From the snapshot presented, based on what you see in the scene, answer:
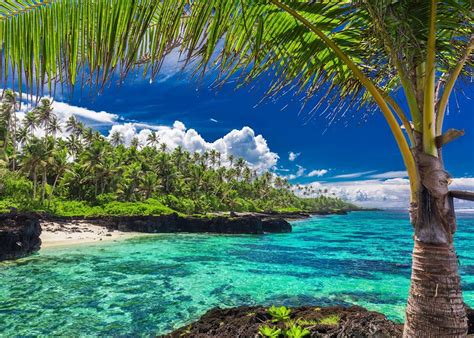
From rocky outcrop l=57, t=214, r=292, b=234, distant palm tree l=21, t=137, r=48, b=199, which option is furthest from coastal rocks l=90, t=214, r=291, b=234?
distant palm tree l=21, t=137, r=48, b=199

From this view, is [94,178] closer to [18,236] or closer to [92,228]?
[92,228]

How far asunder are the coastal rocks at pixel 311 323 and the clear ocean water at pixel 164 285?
10.6 ft

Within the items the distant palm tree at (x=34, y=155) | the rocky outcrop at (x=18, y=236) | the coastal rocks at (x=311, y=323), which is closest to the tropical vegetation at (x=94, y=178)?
the distant palm tree at (x=34, y=155)

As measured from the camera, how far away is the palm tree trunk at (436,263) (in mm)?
2133

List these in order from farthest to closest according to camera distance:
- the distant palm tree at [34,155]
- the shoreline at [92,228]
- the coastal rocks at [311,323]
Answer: the distant palm tree at [34,155], the shoreline at [92,228], the coastal rocks at [311,323]

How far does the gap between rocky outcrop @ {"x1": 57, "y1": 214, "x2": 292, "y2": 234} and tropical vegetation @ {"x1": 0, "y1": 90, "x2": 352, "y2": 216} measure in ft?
15.6

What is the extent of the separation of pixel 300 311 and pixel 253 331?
175 centimetres

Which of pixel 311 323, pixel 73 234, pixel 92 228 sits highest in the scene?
pixel 311 323

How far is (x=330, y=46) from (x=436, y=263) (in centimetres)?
172

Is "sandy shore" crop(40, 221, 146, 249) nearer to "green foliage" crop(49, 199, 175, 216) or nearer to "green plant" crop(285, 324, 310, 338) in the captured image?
"green foliage" crop(49, 199, 175, 216)

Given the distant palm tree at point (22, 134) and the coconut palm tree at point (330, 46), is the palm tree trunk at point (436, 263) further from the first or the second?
the distant palm tree at point (22, 134)

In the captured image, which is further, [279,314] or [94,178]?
[94,178]

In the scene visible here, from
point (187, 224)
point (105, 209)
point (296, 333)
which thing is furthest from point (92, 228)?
point (296, 333)

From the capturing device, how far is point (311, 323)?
577 centimetres
